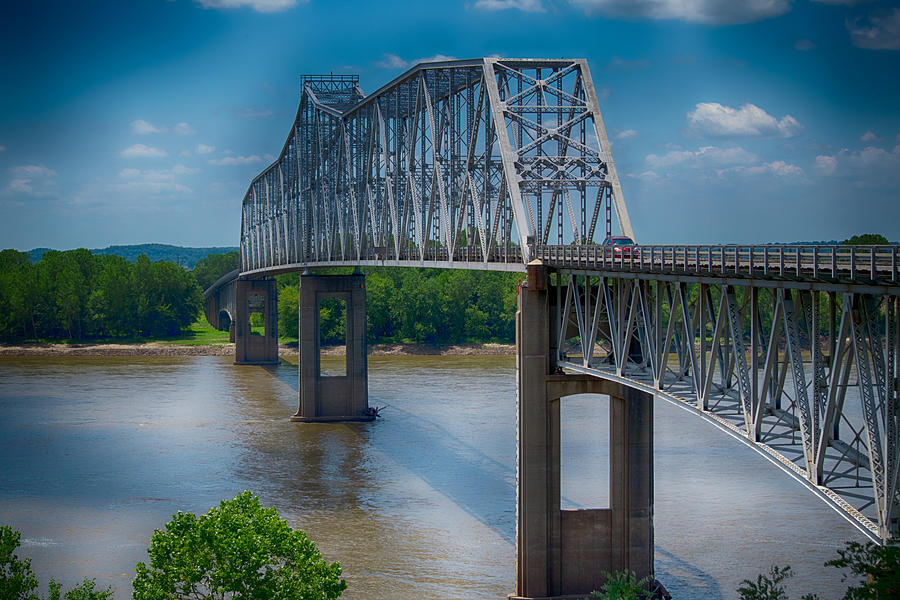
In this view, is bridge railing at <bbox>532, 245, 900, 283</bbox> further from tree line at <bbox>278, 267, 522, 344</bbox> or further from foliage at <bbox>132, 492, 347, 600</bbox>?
tree line at <bbox>278, 267, 522, 344</bbox>

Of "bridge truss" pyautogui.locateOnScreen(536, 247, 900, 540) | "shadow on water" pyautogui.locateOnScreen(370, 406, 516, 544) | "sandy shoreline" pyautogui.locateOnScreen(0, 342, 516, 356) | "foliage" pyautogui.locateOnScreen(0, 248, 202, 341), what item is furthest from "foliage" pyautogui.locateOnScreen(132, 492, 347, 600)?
"foliage" pyautogui.locateOnScreen(0, 248, 202, 341)

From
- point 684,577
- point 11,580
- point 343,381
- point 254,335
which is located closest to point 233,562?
point 11,580

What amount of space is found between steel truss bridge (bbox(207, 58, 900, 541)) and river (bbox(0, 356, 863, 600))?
4.92 m

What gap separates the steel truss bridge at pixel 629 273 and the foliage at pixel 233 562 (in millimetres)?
9646

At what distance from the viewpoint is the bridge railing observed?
63.9 feet

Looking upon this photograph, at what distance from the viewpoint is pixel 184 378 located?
102188 mm

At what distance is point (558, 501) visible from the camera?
111 feet

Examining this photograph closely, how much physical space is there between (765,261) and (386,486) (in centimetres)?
3101

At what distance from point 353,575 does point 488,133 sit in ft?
72.1

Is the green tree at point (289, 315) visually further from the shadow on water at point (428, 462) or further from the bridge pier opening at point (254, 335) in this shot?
the shadow on water at point (428, 462)

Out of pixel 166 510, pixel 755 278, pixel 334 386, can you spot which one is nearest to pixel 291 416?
pixel 334 386

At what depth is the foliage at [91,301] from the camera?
14300 centimetres

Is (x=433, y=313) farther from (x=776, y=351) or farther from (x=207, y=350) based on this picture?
(x=776, y=351)

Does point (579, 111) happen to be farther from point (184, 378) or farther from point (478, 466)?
point (184, 378)
